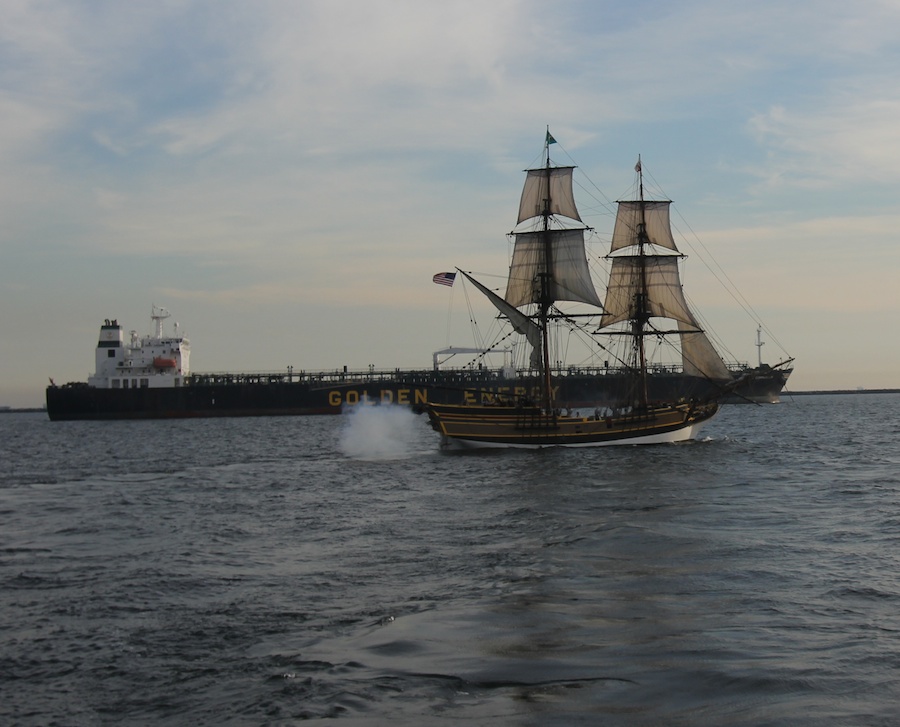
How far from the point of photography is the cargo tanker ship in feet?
400

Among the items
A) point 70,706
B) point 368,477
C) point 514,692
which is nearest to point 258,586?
point 70,706

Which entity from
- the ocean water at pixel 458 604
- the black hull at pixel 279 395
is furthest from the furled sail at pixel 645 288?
the black hull at pixel 279 395

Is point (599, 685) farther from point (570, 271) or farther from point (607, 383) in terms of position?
point (607, 383)

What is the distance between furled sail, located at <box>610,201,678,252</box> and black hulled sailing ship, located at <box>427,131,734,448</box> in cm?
8

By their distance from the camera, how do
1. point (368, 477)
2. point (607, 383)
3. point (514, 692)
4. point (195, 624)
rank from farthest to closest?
point (607, 383), point (368, 477), point (195, 624), point (514, 692)

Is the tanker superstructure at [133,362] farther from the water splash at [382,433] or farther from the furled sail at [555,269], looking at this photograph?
the furled sail at [555,269]

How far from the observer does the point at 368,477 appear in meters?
43.2

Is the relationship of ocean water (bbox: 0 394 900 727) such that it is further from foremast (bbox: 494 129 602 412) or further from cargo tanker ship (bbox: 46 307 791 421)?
cargo tanker ship (bbox: 46 307 791 421)

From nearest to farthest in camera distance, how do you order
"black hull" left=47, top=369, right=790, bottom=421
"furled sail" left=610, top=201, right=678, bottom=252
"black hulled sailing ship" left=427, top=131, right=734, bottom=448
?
"black hulled sailing ship" left=427, top=131, right=734, bottom=448, "furled sail" left=610, top=201, right=678, bottom=252, "black hull" left=47, top=369, right=790, bottom=421

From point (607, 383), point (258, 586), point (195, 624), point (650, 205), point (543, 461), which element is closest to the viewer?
point (195, 624)

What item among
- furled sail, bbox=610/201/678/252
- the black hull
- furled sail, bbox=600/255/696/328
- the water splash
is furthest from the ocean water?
the black hull

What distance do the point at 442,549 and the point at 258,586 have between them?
17.4 ft

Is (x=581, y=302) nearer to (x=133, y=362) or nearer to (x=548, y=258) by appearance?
(x=548, y=258)

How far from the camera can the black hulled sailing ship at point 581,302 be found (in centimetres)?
6028
